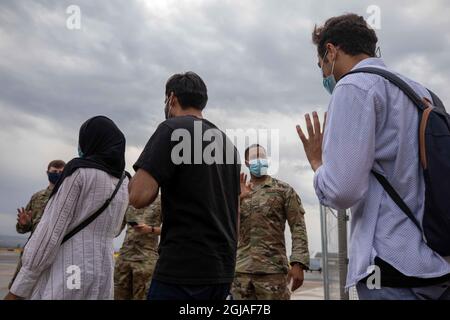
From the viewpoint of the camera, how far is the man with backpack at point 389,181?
158 cm

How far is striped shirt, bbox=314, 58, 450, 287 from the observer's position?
1.64 metres

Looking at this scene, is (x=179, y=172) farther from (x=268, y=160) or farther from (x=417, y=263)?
(x=268, y=160)

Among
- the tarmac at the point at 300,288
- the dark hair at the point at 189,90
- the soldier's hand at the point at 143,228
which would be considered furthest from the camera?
the tarmac at the point at 300,288

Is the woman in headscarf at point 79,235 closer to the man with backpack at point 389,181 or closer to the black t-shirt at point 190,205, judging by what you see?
the black t-shirt at point 190,205

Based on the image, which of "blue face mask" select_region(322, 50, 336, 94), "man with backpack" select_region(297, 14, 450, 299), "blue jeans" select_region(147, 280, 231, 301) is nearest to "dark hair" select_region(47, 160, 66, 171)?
"blue jeans" select_region(147, 280, 231, 301)

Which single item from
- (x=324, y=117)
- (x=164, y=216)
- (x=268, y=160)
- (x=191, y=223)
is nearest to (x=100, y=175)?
(x=164, y=216)

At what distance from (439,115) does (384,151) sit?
0.23 meters

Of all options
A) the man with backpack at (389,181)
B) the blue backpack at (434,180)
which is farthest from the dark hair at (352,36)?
the blue backpack at (434,180)

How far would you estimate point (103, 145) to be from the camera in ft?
9.25

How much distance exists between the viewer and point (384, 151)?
5.66ft

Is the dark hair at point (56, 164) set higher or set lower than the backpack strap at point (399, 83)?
higher

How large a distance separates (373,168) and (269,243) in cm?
310

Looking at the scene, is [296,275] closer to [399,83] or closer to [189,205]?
[189,205]

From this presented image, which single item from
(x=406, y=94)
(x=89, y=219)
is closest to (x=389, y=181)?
(x=406, y=94)
